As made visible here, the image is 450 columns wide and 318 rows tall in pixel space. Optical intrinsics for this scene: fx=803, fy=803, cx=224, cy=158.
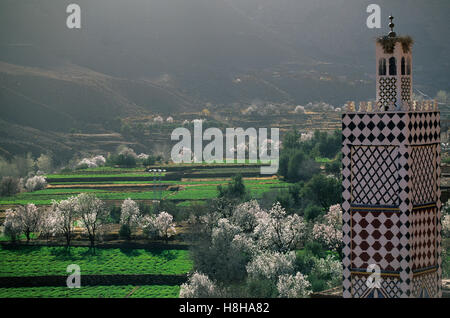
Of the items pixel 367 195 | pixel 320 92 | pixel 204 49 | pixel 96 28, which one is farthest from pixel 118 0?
pixel 367 195

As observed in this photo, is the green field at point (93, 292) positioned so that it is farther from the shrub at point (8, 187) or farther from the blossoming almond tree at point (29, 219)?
the shrub at point (8, 187)

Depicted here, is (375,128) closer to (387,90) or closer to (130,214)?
(387,90)

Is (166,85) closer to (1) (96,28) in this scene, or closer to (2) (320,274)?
(1) (96,28)

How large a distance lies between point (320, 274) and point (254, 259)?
7.21 ft

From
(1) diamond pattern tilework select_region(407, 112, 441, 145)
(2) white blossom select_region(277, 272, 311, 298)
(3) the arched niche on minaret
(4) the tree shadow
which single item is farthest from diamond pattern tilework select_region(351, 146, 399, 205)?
(4) the tree shadow

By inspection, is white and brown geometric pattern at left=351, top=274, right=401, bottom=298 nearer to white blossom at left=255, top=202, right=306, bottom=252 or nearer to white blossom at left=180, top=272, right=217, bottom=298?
white blossom at left=180, top=272, right=217, bottom=298

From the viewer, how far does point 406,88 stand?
29.0ft

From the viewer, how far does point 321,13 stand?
6107 inches

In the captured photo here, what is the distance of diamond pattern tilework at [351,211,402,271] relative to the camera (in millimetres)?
8609

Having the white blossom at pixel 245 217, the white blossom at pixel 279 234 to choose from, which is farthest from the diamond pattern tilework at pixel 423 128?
the white blossom at pixel 245 217

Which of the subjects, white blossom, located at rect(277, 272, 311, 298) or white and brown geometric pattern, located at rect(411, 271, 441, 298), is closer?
white and brown geometric pattern, located at rect(411, 271, 441, 298)

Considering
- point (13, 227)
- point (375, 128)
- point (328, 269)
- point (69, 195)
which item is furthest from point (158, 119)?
point (375, 128)

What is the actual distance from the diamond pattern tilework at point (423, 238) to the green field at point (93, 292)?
20659 millimetres

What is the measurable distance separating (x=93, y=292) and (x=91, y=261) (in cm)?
426
